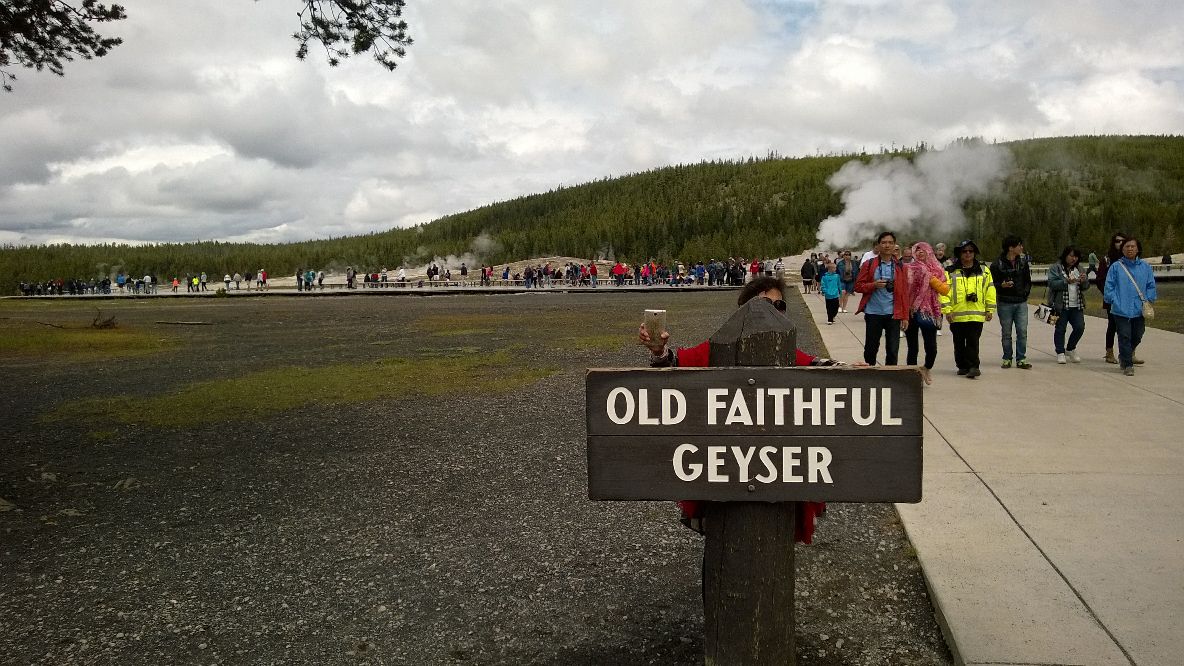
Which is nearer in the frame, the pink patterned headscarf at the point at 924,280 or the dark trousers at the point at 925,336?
the pink patterned headscarf at the point at 924,280

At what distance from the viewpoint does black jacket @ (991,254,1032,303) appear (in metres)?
9.06

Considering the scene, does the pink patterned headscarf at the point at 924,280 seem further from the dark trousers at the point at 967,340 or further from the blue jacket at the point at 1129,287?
the blue jacket at the point at 1129,287

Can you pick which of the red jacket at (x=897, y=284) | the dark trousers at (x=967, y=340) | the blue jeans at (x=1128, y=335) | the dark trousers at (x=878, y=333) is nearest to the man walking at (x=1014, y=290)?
the dark trousers at (x=967, y=340)

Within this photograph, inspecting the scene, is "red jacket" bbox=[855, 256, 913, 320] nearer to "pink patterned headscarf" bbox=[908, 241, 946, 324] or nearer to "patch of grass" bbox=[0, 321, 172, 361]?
"pink patterned headscarf" bbox=[908, 241, 946, 324]

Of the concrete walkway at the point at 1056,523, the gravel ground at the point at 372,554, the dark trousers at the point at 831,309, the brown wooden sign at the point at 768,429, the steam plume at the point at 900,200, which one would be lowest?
the gravel ground at the point at 372,554

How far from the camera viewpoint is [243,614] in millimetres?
3439

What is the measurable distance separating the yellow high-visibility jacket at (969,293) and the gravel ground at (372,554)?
4.04 metres

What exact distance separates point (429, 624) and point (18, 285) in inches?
3151

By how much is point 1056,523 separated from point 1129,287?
5.58 metres

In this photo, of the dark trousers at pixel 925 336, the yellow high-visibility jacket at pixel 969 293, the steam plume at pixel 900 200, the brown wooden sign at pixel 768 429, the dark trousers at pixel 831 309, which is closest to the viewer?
the brown wooden sign at pixel 768 429

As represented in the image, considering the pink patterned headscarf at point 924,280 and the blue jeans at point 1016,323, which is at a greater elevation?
A: the pink patterned headscarf at point 924,280

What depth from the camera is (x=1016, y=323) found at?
360 inches

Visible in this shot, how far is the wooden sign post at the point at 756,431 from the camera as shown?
2.20m

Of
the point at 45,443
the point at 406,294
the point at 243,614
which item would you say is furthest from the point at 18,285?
the point at 243,614
